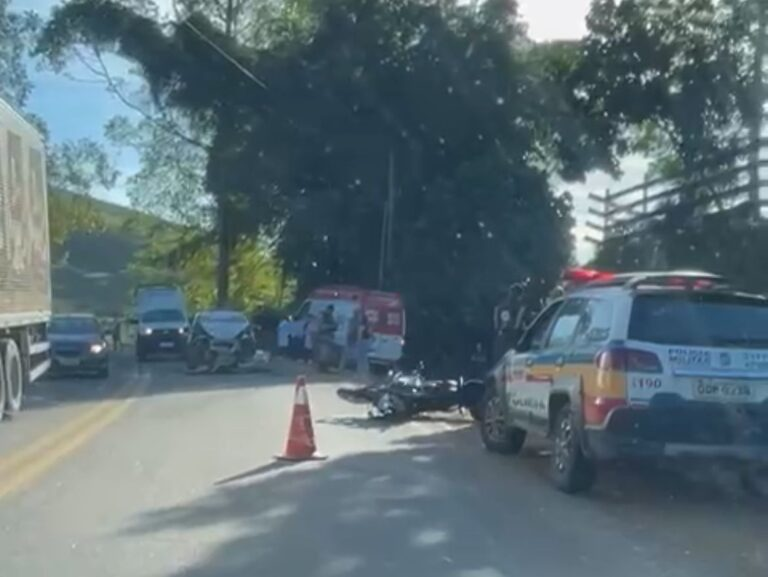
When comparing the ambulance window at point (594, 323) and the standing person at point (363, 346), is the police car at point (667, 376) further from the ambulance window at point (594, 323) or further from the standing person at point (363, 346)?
the standing person at point (363, 346)

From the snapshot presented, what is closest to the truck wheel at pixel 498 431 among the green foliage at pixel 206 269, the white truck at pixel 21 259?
the white truck at pixel 21 259

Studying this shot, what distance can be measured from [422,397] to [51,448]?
5405 mm

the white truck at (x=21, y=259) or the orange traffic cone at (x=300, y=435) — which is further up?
the white truck at (x=21, y=259)

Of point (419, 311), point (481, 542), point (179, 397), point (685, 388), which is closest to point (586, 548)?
point (481, 542)

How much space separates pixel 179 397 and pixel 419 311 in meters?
15.8

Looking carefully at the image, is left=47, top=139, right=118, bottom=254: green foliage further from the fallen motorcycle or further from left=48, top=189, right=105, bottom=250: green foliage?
the fallen motorcycle

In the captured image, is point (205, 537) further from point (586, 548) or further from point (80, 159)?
point (80, 159)

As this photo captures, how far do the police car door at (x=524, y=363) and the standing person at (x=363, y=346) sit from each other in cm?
2202

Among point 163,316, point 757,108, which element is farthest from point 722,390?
point 163,316

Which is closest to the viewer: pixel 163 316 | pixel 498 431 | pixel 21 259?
pixel 498 431

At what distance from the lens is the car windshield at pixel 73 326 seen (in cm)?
3844

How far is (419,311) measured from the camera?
44.9 meters

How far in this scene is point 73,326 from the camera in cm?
3884

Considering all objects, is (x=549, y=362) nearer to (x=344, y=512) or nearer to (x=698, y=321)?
(x=698, y=321)
